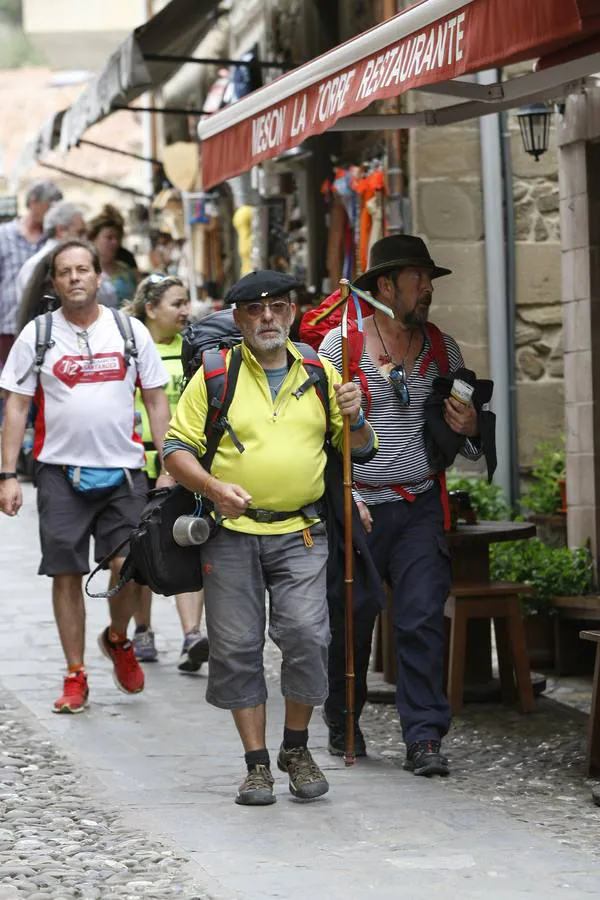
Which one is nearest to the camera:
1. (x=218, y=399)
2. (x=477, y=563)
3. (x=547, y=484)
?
(x=218, y=399)

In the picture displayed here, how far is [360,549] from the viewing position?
6.50 metres

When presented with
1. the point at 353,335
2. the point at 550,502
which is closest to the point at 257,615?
the point at 353,335

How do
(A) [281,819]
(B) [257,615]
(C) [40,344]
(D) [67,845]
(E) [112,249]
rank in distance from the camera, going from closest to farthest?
(D) [67,845] → (A) [281,819] → (B) [257,615] → (C) [40,344] → (E) [112,249]

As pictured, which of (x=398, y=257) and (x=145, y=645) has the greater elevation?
(x=398, y=257)

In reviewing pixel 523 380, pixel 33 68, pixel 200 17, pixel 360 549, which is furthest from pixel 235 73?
pixel 33 68

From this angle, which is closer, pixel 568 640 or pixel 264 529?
pixel 264 529

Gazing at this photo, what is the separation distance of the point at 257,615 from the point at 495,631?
6.29 ft

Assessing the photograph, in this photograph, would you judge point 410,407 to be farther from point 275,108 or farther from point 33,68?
point 33,68

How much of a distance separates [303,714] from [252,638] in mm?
334

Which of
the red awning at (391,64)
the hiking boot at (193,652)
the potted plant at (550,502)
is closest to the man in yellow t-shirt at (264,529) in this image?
the red awning at (391,64)

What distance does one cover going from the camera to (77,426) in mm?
7820

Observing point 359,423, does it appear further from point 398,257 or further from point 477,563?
point 477,563

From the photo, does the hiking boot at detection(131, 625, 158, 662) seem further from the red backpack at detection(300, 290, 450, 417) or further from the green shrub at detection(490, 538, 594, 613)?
the red backpack at detection(300, 290, 450, 417)

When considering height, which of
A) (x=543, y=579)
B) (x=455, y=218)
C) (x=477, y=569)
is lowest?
(x=543, y=579)
